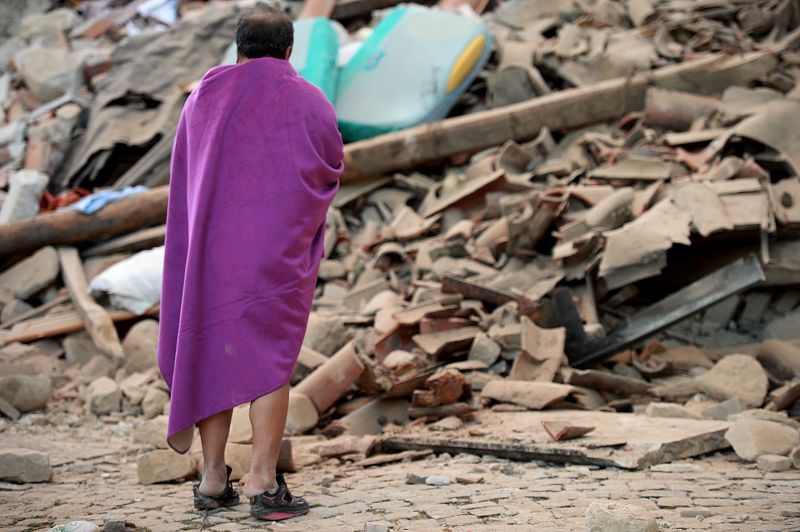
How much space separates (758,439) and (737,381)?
111 centimetres

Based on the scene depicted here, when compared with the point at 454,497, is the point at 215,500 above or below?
above

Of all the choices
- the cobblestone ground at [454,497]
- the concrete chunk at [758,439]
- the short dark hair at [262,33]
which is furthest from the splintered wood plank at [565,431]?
the short dark hair at [262,33]

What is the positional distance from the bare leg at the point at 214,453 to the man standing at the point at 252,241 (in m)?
0.02

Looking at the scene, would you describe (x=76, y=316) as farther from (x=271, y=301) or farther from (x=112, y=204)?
(x=271, y=301)

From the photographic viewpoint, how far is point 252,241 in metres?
3.05

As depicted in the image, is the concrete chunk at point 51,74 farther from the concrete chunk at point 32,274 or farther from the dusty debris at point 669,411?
the dusty debris at point 669,411

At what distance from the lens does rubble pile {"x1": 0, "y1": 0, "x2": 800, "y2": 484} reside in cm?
471

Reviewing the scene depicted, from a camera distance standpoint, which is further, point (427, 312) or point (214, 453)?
point (427, 312)

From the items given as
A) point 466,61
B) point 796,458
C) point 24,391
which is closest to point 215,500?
point 796,458

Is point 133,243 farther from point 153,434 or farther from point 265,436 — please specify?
point 265,436

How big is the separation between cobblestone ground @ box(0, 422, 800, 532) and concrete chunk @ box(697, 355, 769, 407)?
0.95 m

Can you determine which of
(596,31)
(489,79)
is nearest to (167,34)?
(489,79)

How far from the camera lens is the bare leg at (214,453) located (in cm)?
319

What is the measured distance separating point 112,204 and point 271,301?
4642 millimetres
